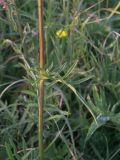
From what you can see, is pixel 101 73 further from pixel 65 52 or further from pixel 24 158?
pixel 24 158

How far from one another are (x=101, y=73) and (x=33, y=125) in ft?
0.98

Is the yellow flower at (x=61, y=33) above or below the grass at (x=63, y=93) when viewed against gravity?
above

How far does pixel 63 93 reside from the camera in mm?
1398

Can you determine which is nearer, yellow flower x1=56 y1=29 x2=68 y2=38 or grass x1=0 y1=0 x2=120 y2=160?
grass x1=0 y1=0 x2=120 y2=160

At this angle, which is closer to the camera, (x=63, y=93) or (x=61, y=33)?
(x=63, y=93)

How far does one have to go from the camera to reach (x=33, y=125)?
1.46 meters

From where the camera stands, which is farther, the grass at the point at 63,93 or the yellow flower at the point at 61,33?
the yellow flower at the point at 61,33

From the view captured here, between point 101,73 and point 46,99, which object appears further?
point 101,73

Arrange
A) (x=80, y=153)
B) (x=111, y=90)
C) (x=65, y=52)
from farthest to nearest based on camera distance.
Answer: (x=65, y=52) < (x=111, y=90) < (x=80, y=153)

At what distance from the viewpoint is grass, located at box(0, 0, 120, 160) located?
51.8 inches

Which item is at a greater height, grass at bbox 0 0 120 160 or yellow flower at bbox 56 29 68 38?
yellow flower at bbox 56 29 68 38

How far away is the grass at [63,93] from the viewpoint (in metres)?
1.32

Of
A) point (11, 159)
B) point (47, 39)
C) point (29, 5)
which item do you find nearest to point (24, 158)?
point (11, 159)

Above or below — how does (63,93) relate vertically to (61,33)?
below
